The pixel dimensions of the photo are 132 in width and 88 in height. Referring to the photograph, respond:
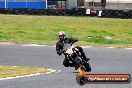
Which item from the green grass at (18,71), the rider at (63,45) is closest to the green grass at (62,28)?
the green grass at (18,71)

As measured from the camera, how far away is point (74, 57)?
12.8 feet

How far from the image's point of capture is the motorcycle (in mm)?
3832

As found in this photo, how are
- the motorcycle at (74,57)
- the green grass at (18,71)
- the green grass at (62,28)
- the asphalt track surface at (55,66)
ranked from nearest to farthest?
the motorcycle at (74,57) → the asphalt track surface at (55,66) → the green grass at (18,71) → the green grass at (62,28)

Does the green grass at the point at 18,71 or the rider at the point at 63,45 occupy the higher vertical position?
the rider at the point at 63,45

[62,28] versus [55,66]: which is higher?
[55,66]

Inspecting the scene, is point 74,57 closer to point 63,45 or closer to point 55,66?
point 63,45

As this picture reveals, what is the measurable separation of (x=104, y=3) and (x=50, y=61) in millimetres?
48613

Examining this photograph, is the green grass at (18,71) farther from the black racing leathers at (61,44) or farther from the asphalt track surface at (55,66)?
the black racing leathers at (61,44)

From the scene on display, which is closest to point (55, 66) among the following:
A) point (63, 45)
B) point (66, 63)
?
point (66, 63)

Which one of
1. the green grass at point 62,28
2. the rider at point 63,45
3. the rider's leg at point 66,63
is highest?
the rider at point 63,45

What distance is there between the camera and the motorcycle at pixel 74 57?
3.83m

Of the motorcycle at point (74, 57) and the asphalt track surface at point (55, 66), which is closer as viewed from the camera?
the motorcycle at point (74, 57)

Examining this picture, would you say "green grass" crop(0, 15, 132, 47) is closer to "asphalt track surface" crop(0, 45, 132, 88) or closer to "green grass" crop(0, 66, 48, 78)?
"asphalt track surface" crop(0, 45, 132, 88)

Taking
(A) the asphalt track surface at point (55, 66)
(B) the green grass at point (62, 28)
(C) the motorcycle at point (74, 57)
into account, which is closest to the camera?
(C) the motorcycle at point (74, 57)
